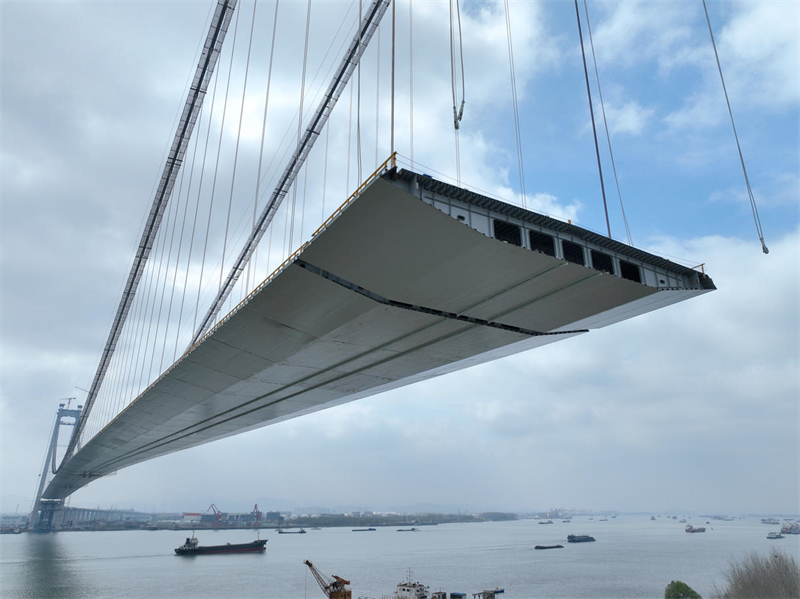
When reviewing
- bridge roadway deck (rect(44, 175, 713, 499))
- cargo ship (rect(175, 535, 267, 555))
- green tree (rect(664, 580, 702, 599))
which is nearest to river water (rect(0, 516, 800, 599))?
cargo ship (rect(175, 535, 267, 555))

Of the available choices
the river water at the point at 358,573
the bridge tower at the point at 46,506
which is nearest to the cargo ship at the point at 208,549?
the river water at the point at 358,573

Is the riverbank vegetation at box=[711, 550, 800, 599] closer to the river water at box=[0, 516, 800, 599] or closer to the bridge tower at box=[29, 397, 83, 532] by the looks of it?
the river water at box=[0, 516, 800, 599]

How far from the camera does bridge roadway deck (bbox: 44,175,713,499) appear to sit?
10492mm

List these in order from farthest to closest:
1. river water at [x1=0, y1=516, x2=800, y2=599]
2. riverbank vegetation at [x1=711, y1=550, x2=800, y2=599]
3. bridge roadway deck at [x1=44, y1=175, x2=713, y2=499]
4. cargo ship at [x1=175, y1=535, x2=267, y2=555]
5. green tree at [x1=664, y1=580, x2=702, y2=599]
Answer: cargo ship at [x1=175, y1=535, x2=267, y2=555] < river water at [x1=0, y1=516, x2=800, y2=599] < green tree at [x1=664, y1=580, x2=702, y2=599] < riverbank vegetation at [x1=711, y1=550, x2=800, y2=599] < bridge roadway deck at [x1=44, y1=175, x2=713, y2=499]

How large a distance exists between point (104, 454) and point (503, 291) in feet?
164

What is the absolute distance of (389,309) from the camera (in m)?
13.5

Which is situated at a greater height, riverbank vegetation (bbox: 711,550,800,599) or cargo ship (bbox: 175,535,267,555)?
riverbank vegetation (bbox: 711,550,800,599)

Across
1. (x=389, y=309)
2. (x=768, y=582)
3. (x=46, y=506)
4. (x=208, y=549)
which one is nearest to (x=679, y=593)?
(x=768, y=582)

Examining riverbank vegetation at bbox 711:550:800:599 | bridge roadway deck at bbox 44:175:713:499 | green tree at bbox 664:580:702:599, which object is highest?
bridge roadway deck at bbox 44:175:713:499

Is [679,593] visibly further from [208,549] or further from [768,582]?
[208,549]

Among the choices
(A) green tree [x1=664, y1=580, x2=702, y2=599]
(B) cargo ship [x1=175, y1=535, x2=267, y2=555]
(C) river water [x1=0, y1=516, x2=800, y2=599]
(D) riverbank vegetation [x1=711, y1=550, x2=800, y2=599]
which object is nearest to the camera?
(D) riverbank vegetation [x1=711, y1=550, x2=800, y2=599]

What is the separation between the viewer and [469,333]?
15844 millimetres

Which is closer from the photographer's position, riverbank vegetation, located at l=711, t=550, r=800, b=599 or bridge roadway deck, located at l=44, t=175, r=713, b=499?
bridge roadway deck, located at l=44, t=175, r=713, b=499

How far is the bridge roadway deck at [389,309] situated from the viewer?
10.5 metres
